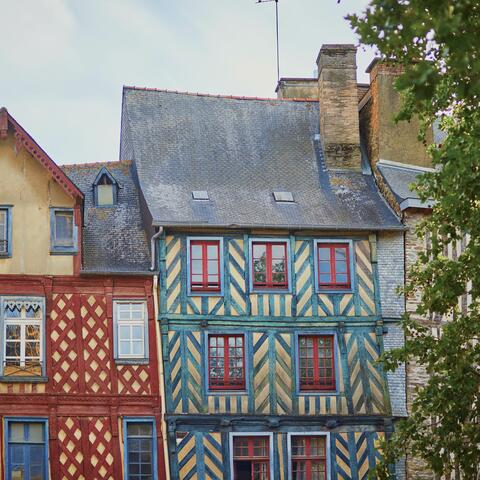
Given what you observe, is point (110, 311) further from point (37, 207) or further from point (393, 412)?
point (393, 412)

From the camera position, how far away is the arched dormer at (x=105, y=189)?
1038 inches

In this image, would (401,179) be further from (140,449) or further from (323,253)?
(140,449)

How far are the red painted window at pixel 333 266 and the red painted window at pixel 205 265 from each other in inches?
78.1

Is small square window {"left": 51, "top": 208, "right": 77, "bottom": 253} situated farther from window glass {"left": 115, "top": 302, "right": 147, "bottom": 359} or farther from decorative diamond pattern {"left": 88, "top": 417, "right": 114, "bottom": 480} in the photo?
decorative diamond pattern {"left": 88, "top": 417, "right": 114, "bottom": 480}

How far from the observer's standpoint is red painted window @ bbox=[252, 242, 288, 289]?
25234mm

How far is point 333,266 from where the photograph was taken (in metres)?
25.6

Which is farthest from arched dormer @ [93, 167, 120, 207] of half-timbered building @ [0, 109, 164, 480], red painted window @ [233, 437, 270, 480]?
red painted window @ [233, 437, 270, 480]

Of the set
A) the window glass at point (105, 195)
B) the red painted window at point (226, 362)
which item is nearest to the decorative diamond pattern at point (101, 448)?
the red painted window at point (226, 362)

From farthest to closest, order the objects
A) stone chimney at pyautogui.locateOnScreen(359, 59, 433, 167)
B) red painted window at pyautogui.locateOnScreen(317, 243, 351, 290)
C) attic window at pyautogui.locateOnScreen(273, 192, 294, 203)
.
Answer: stone chimney at pyautogui.locateOnScreen(359, 59, 433, 167), attic window at pyautogui.locateOnScreen(273, 192, 294, 203), red painted window at pyautogui.locateOnScreen(317, 243, 351, 290)

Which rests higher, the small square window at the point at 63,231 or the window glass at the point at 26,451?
the small square window at the point at 63,231

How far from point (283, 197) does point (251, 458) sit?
205 inches

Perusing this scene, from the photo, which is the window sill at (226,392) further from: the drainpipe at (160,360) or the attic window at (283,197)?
the attic window at (283,197)

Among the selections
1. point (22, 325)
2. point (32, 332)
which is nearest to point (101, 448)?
point (32, 332)

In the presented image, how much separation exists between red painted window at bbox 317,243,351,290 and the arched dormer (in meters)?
4.20
